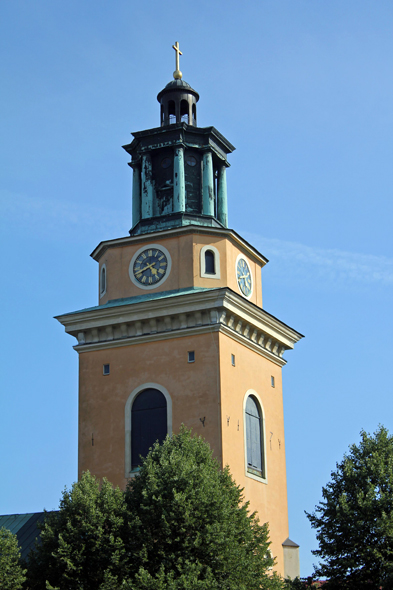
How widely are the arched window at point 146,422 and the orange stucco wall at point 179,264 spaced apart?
13.5 ft

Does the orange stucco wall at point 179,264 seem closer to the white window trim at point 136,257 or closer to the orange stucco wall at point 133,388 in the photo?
the white window trim at point 136,257

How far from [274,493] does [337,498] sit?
4.43 metres

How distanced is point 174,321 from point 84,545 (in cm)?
967

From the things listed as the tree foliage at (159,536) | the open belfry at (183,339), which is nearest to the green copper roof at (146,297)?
the open belfry at (183,339)

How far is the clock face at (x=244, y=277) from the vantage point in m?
35.8

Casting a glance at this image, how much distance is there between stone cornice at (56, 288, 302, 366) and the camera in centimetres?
3291

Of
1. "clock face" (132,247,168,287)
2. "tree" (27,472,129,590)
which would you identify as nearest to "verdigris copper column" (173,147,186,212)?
"clock face" (132,247,168,287)

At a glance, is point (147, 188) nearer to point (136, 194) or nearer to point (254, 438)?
point (136, 194)

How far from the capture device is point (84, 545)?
87.0 ft

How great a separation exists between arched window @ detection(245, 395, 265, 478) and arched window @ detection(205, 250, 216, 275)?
4.85 metres

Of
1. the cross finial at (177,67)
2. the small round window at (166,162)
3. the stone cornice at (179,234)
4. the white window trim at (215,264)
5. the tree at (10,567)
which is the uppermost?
the cross finial at (177,67)

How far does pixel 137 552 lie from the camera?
2600 centimetres

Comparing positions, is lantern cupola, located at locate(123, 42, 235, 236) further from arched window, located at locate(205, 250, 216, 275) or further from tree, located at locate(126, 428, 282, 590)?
tree, located at locate(126, 428, 282, 590)

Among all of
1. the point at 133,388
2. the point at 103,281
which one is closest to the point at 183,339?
the point at 133,388
